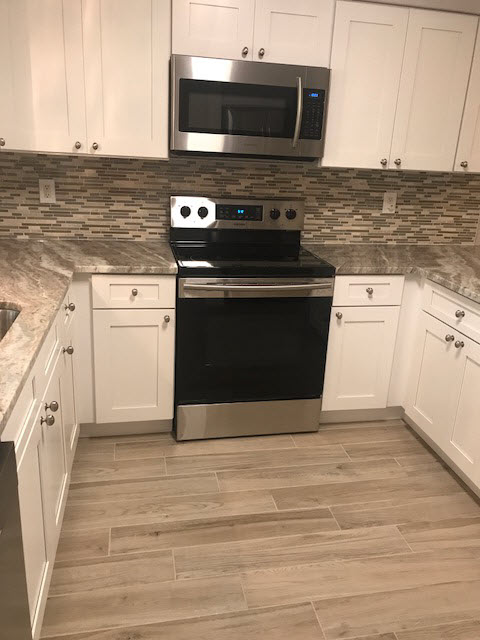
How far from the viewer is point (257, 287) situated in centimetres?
237

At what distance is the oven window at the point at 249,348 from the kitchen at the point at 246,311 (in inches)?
0.4

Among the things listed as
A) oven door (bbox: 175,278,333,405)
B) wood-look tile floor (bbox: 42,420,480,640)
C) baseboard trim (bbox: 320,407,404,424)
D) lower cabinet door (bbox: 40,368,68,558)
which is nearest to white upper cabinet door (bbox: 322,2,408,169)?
oven door (bbox: 175,278,333,405)

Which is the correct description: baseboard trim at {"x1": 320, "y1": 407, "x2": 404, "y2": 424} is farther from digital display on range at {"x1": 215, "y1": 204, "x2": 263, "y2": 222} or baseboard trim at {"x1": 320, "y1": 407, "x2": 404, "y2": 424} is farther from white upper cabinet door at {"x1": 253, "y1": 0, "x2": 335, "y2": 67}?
white upper cabinet door at {"x1": 253, "y1": 0, "x2": 335, "y2": 67}

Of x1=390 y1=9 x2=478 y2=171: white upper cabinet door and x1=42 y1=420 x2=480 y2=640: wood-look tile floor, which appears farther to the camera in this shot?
x1=390 y1=9 x2=478 y2=171: white upper cabinet door

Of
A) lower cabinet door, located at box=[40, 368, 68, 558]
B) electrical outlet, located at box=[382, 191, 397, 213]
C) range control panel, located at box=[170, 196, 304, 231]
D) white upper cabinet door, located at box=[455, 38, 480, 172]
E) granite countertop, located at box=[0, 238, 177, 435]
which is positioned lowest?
lower cabinet door, located at box=[40, 368, 68, 558]

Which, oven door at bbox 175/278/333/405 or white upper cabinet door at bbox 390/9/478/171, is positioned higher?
white upper cabinet door at bbox 390/9/478/171

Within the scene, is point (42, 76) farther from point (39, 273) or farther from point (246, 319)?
point (246, 319)

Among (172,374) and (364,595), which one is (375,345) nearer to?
(172,374)

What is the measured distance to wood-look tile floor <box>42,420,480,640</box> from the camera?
1645 millimetres

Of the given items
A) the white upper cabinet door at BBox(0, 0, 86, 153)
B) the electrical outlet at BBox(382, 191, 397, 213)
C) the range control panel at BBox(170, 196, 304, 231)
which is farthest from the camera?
the electrical outlet at BBox(382, 191, 397, 213)

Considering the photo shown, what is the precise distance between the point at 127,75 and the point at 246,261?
37.4 inches

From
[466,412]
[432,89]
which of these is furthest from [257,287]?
[432,89]

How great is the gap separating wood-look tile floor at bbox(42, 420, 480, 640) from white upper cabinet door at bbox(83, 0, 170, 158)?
1.40m

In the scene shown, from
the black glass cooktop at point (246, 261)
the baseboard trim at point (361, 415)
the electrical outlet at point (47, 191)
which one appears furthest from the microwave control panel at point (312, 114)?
the baseboard trim at point (361, 415)
